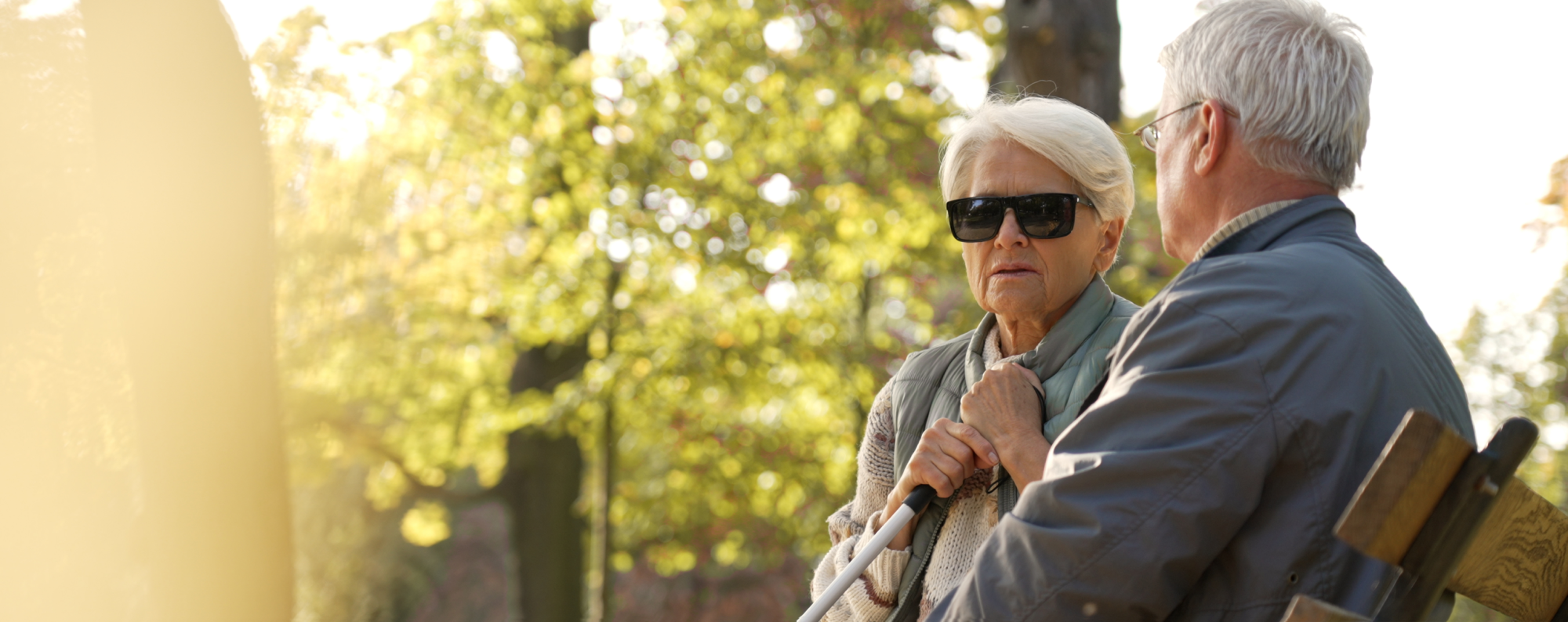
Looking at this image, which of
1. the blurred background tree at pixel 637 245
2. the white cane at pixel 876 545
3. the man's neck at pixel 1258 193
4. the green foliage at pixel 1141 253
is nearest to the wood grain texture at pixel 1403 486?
the man's neck at pixel 1258 193

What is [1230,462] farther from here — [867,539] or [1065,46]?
[1065,46]

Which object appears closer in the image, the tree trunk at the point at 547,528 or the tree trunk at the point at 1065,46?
the tree trunk at the point at 1065,46

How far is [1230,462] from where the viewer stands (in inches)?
54.9

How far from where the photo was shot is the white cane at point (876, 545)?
7.39ft

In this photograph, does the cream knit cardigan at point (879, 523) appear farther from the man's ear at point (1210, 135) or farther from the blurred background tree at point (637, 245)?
the blurred background tree at point (637, 245)

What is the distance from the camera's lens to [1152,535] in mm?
1412

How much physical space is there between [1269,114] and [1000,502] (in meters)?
0.88

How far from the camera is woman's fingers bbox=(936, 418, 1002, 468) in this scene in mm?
2150

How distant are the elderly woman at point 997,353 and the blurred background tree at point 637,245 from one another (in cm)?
536

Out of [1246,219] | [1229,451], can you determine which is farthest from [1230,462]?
[1246,219]

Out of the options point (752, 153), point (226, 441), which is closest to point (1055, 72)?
point (752, 153)

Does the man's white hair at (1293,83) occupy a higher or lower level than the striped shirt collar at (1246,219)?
higher

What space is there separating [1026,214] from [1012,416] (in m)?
0.49

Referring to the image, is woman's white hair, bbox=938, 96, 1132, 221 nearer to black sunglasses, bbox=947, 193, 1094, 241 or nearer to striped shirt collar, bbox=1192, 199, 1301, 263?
black sunglasses, bbox=947, 193, 1094, 241
